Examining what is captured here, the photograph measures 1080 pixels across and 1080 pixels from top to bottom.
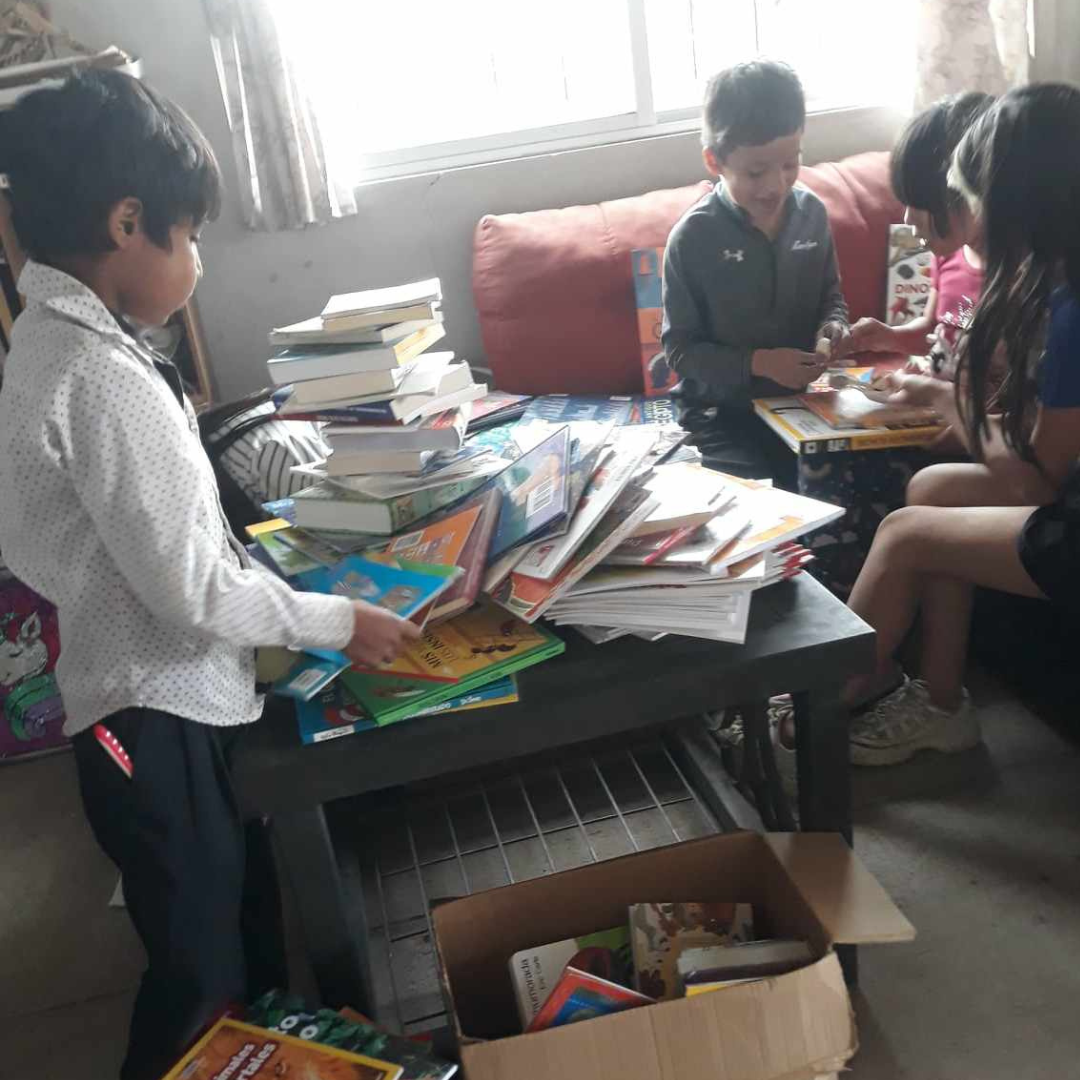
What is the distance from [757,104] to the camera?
78.9 inches

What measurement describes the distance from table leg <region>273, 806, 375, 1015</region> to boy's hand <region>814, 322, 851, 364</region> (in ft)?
4.34

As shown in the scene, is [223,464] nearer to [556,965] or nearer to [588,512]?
[588,512]

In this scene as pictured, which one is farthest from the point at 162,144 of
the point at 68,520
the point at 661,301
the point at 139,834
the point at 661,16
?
the point at 661,16

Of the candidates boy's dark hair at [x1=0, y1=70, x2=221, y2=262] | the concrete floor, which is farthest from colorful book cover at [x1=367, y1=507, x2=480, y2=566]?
the concrete floor

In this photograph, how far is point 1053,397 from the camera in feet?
4.72

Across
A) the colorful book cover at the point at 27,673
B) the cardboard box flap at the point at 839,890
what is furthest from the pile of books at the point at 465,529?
the colorful book cover at the point at 27,673

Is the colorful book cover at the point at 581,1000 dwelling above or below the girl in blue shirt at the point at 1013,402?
below

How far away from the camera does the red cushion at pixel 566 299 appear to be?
2496mm

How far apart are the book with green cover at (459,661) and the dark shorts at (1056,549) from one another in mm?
742

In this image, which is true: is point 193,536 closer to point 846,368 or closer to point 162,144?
point 162,144

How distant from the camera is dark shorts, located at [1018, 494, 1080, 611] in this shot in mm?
1464

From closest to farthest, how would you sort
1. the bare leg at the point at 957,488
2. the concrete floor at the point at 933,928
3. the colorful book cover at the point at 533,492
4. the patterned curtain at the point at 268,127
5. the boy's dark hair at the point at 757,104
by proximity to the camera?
the colorful book cover at the point at 533,492 → the concrete floor at the point at 933,928 → the bare leg at the point at 957,488 → the boy's dark hair at the point at 757,104 → the patterned curtain at the point at 268,127

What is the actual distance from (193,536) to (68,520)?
0.14m

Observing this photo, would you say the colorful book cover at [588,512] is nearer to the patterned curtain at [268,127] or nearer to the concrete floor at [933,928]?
the concrete floor at [933,928]
